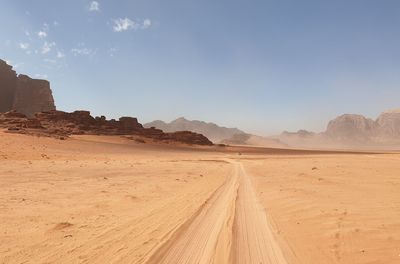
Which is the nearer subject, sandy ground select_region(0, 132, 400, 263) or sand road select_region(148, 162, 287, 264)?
sand road select_region(148, 162, 287, 264)

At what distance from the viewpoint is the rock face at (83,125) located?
206 ft

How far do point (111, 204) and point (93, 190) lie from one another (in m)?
2.82

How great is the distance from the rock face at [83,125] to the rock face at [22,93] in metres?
21.2

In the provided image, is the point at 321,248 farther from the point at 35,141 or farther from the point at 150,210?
the point at 35,141

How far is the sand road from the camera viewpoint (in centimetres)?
498

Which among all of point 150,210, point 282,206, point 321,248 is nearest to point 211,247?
point 321,248

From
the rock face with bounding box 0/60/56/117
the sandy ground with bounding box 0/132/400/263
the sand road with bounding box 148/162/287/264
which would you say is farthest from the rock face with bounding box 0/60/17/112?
the sand road with bounding box 148/162/287/264

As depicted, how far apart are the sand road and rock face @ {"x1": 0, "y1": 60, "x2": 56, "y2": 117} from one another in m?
96.8

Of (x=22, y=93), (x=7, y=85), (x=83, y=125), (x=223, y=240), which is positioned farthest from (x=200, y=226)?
(x=7, y=85)

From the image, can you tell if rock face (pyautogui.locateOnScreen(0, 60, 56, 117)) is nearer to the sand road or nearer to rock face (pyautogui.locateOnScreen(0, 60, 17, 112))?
rock face (pyautogui.locateOnScreen(0, 60, 17, 112))

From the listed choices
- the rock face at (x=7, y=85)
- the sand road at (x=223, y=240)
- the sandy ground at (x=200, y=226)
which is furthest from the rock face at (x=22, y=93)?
the sand road at (x=223, y=240)

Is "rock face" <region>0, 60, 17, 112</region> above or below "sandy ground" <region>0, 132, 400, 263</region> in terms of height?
above

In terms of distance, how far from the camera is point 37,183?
1302 centimetres

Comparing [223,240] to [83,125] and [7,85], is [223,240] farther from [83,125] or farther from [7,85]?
[7,85]
